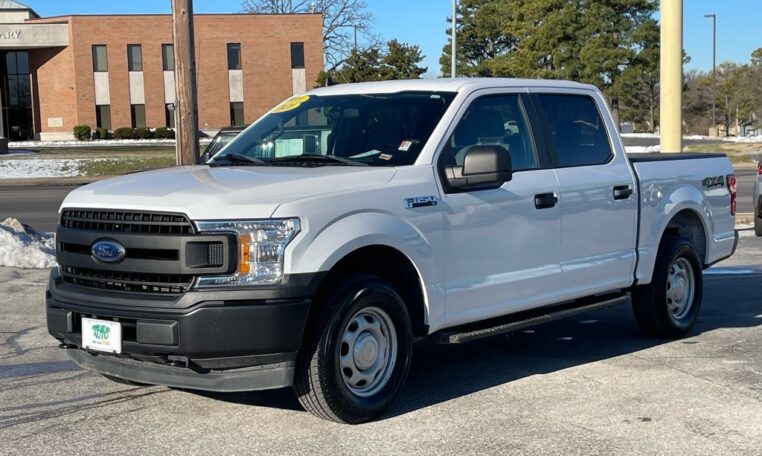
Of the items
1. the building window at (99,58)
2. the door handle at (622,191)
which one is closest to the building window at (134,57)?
the building window at (99,58)

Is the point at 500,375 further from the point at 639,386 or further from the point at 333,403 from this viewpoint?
the point at 333,403

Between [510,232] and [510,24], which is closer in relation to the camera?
[510,232]

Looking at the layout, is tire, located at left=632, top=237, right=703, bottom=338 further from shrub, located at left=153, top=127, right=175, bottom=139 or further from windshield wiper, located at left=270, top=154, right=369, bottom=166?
shrub, located at left=153, top=127, right=175, bottom=139

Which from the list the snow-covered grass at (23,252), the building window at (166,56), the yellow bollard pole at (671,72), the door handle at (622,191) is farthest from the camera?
the building window at (166,56)

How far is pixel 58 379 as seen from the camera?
631 centimetres

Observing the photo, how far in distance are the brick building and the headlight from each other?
61.1 meters

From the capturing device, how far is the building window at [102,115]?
6562cm

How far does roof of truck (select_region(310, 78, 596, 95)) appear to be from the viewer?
6.23m

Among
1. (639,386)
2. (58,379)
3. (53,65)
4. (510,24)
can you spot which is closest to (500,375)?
(639,386)

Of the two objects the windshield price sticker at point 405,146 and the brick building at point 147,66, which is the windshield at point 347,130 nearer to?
the windshield price sticker at point 405,146

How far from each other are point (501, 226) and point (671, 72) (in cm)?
946

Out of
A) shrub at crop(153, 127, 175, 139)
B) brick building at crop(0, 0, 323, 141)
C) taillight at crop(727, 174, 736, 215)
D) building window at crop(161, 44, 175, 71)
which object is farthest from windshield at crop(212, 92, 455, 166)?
building window at crop(161, 44, 175, 71)

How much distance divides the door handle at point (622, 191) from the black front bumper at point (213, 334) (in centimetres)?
293

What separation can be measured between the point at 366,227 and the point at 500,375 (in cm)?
184
